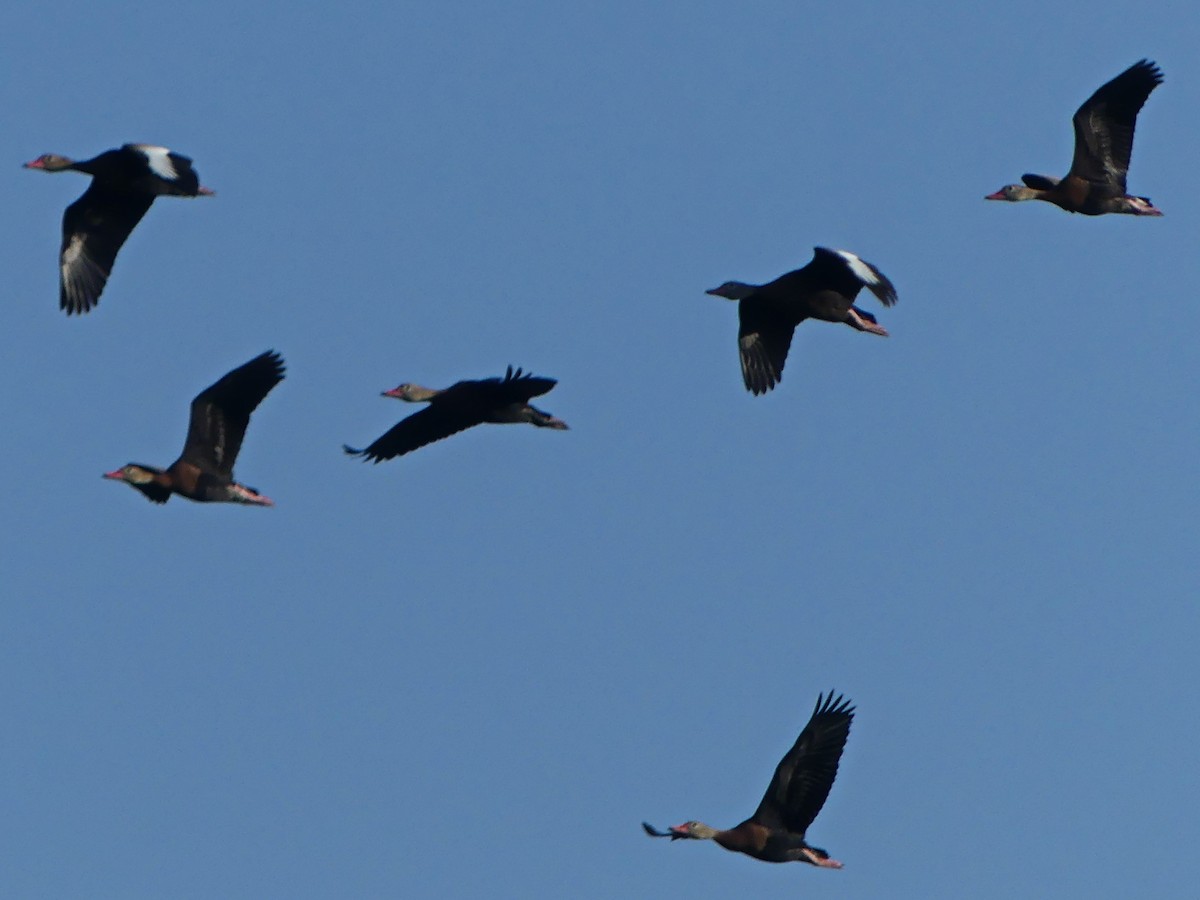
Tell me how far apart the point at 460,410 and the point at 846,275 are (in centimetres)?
393

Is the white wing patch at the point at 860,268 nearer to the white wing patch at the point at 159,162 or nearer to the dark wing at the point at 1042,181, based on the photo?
the dark wing at the point at 1042,181

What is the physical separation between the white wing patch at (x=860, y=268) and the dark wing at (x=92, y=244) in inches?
262

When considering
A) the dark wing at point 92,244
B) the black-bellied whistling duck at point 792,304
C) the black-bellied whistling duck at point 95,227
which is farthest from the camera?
the dark wing at point 92,244

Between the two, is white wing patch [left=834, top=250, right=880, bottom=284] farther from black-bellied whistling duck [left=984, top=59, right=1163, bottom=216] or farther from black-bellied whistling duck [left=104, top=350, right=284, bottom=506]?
black-bellied whistling duck [left=104, top=350, right=284, bottom=506]

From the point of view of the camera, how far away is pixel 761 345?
20.8 meters

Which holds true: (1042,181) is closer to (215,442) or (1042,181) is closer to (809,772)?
(809,772)

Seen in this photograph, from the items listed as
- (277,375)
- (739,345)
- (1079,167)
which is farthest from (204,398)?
(1079,167)

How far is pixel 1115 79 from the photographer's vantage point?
20.3 m

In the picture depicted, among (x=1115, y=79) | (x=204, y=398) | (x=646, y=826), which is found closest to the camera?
(x=646, y=826)

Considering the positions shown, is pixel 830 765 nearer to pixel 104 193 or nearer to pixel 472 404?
pixel 472 404

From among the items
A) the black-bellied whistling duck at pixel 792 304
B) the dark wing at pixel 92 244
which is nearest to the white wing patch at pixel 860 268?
the black-bellied whistling duck at pixel 792 304

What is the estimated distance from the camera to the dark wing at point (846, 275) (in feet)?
60.6

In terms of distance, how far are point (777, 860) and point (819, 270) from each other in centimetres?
554

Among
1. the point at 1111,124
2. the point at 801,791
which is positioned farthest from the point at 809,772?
the point at 1111,124
